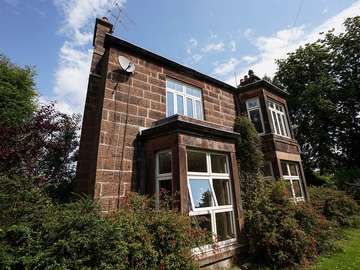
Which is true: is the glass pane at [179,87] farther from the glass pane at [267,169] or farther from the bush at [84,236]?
the glass pane at [267,169]

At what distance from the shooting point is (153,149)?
237 inches

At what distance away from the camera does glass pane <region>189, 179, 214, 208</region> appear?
5551 millimetres

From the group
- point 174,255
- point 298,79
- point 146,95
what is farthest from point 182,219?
point 298,79

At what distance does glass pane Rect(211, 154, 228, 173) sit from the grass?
3.34 meters

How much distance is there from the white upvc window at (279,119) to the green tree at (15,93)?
11.9 meters

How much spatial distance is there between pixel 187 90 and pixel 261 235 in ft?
19.3

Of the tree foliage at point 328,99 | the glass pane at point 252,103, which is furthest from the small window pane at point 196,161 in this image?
the tree foliage at point 328,99

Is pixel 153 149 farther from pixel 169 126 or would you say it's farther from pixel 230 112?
pixel 230 112

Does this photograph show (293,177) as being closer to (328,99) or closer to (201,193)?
(201,193)

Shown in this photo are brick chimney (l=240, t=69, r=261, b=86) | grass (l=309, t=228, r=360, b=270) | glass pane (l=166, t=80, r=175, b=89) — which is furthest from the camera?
brick chimney (l=240, t=69, r=261, b=86)

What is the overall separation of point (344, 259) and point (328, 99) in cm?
1703

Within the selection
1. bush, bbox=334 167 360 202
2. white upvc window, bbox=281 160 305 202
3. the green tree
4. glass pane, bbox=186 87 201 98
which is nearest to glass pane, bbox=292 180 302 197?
white upvc window, bbox=281 160 305 202

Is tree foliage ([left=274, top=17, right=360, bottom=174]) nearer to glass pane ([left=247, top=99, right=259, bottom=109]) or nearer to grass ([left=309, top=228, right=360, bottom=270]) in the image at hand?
glass pane ([left=247, top=99, right=259, bottom=109])

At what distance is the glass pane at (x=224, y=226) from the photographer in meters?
5.93
